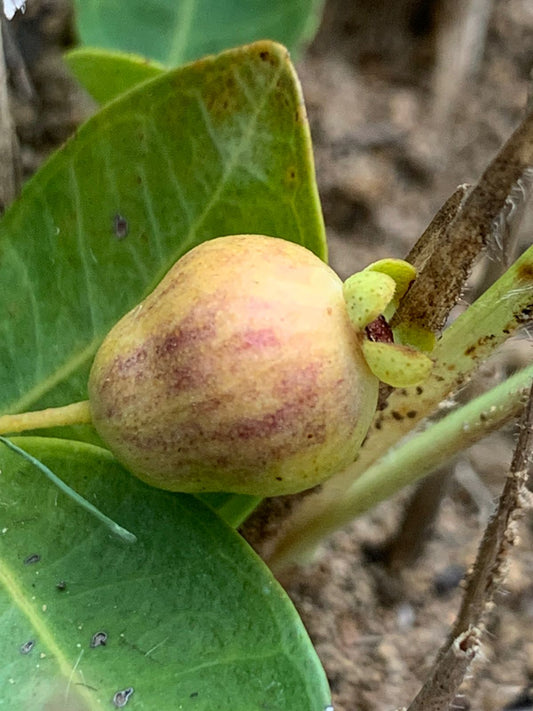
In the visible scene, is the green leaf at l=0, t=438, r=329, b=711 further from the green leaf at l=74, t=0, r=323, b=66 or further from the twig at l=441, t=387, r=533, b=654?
the green leaf at l=74, t=0, r=323, b=66

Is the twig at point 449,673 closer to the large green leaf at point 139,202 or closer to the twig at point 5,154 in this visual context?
the large green leaf at point 139,202

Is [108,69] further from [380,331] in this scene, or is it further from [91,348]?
[380,331]

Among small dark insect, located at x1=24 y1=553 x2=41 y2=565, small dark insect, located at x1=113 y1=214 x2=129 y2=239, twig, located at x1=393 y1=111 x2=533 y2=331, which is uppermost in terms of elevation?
twig, located at x1=393 y1=111 x2=533 y2=331

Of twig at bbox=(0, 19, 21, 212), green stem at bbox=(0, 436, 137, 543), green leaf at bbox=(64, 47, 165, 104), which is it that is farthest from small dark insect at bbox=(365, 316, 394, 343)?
twig at bbox=(0, 19, 21, 212)

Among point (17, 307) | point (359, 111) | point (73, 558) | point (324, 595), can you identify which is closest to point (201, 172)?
point (17, 307)

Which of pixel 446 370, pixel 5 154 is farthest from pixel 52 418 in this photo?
pixel 5 154

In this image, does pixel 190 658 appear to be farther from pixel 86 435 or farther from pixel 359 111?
pixel 359 111
